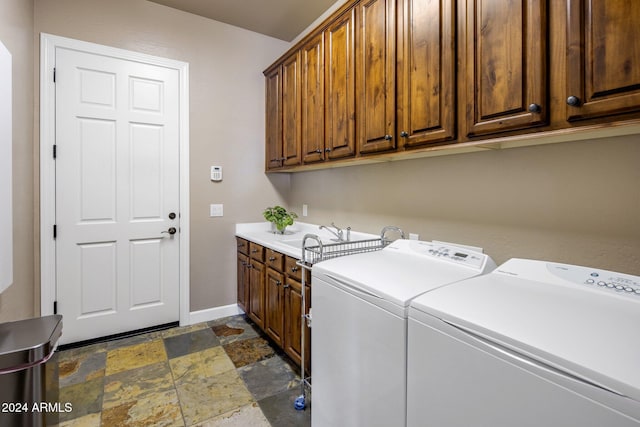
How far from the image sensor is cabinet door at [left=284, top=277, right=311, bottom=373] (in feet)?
6.17

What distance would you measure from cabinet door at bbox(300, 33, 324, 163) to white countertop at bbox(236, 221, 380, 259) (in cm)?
68

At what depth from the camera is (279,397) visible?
1871 mm

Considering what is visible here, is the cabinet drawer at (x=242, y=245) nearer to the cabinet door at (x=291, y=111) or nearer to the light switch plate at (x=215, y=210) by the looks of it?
the light switch plate at (x=215, y=210)

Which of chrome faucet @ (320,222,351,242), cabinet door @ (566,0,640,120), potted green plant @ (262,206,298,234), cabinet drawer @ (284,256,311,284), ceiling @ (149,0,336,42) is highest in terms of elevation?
ceiling @ (149,0,336,42)

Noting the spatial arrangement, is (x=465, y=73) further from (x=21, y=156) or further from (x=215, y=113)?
(x=21, y=156)

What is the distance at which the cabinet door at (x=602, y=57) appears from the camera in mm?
911

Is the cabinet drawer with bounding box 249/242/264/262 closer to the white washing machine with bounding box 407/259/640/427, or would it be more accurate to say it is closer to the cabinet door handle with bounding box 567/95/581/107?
the white washing machine with bounding box 407/259/640/427

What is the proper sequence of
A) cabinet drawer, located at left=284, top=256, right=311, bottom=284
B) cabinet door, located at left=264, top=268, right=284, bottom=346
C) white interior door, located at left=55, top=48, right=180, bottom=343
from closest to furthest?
cabinet drawer, located at left=284, top=256, right=311, bottom=284 < cabinet door, located at left=264, top=268, right=284, bottom=346 < white interior door, located at left=55, top=48, right=180, bottom=343

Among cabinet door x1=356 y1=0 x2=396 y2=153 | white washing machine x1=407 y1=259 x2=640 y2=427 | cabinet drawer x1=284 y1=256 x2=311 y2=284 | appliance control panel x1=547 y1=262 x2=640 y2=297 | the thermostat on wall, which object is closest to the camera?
white washing machine x1=407 y1=259 x2=640 y2=427

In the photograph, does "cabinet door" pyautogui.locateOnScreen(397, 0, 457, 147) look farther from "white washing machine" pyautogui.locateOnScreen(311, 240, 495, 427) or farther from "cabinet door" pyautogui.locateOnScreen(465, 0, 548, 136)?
"white washing machine" pyautogui.locateOnScreen(311, 240, 495, 427)

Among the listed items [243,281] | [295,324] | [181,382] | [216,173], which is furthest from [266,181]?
[181,382]

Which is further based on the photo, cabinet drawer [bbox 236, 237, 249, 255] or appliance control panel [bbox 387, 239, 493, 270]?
cabinet drawer [bbox 236, 237, 249, 255]

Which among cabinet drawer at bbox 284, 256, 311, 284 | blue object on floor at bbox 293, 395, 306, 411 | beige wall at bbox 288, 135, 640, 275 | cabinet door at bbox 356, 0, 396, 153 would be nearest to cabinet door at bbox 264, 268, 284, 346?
cabinet drawer at bbox 284, 256, 311, 284

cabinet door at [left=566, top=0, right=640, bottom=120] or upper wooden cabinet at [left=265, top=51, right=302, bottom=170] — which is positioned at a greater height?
upper wooden cabinet at [left=265, top=51, right=302, bottom=170]
